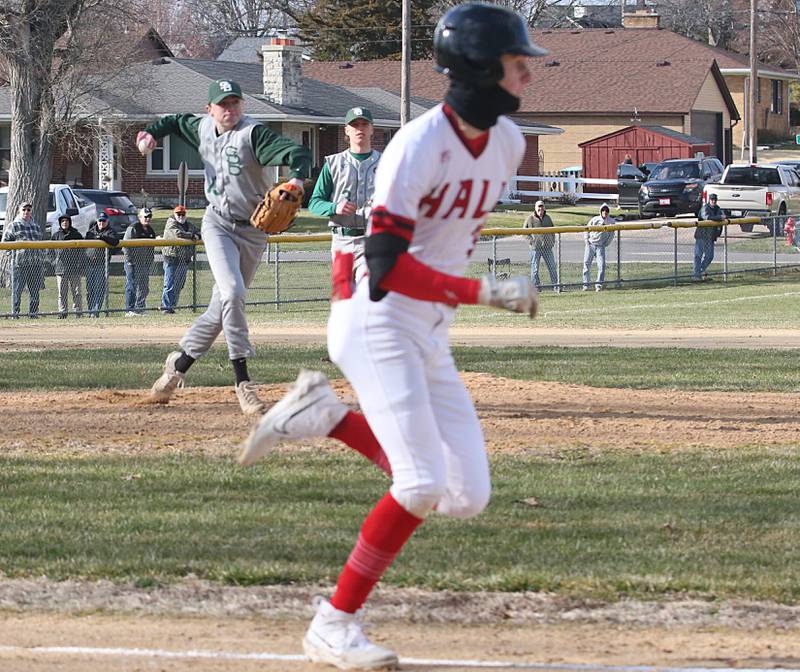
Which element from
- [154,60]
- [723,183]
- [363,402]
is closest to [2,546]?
[363,402]

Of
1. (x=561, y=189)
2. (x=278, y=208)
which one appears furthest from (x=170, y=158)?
(x=278, y=208)

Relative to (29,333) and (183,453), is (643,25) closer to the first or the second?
(29,333)

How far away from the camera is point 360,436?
198 inches

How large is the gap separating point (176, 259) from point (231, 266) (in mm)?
12373

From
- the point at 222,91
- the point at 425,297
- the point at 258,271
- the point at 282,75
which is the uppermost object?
the point at 282,75

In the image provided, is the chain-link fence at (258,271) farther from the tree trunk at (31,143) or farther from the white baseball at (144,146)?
the white baseball at (144,146)

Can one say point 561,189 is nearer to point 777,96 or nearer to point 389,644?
point 777,96

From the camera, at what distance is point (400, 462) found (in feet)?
15.2

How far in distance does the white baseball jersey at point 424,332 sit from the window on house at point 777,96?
8685 centimetres

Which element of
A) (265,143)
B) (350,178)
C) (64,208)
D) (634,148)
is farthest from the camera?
(634,148)

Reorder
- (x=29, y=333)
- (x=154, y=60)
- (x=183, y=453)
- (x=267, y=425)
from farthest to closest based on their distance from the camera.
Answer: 1. (x=154, y=60)
2. (x=29, y=333)
3. (x=183, y=453)
4. (x=267, y=425)

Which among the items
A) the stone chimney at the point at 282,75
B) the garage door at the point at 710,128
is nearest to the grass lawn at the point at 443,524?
the stone chimney at the point at 282,75

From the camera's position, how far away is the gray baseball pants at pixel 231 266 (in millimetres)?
9547

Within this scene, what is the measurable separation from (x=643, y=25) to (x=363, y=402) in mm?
76193
